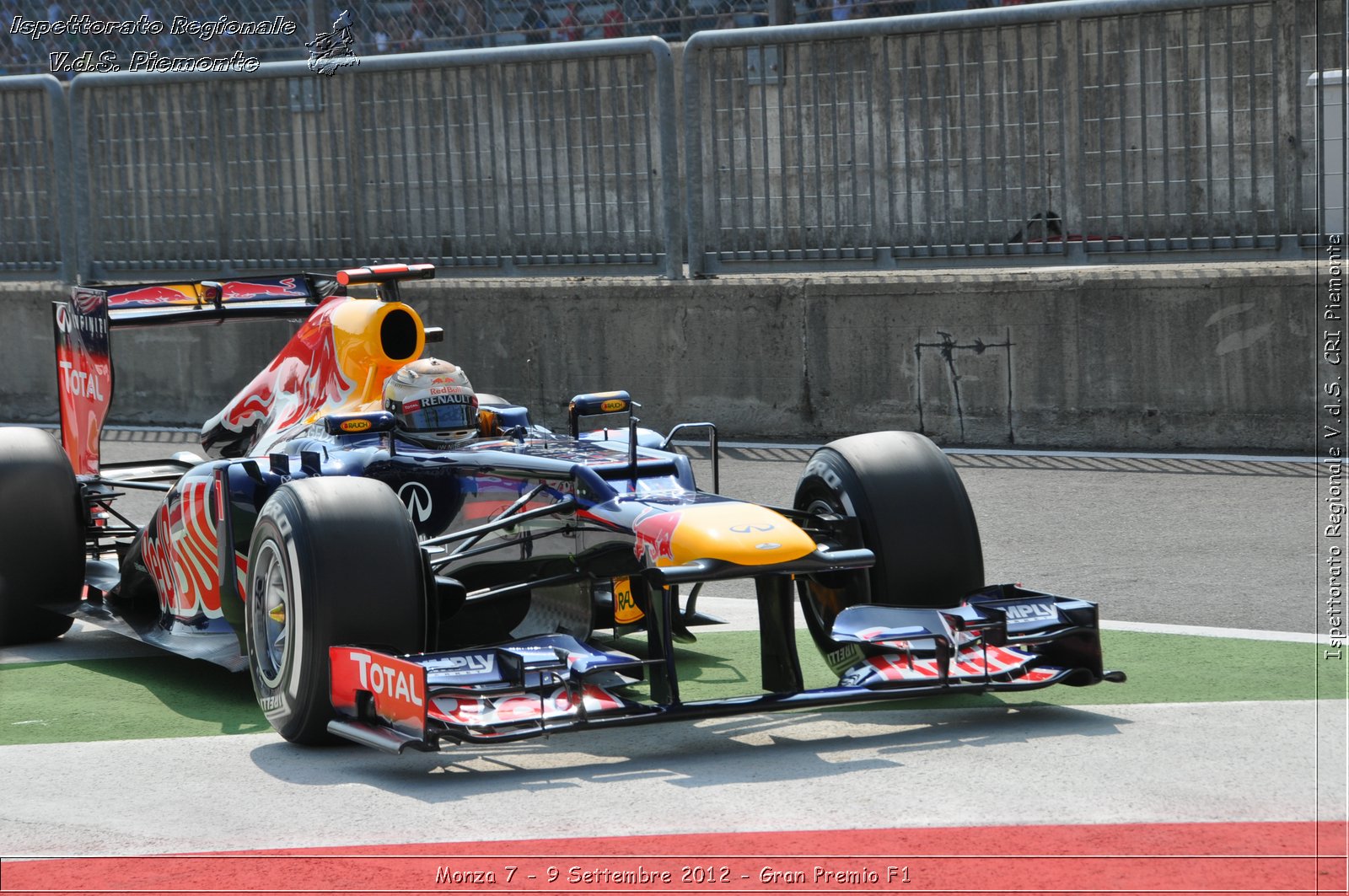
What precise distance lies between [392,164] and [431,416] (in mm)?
6566

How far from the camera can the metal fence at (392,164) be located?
12086mm

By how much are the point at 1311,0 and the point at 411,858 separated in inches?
315

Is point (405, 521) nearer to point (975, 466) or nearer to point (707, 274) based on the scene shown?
point (975, 466)

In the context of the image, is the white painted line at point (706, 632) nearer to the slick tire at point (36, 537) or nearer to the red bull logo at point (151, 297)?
the slick tire at point (36, 537)

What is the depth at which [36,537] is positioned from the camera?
7125 mm

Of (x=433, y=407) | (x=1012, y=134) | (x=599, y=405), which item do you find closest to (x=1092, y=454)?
(x=1012, y=134)

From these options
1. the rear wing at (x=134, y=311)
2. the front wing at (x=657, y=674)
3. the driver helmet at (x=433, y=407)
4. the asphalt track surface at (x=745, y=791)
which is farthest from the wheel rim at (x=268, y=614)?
the rear wing at (x=134, y=311)

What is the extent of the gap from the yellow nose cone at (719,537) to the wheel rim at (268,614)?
3.72 ft

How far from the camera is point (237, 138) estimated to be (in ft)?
43.9

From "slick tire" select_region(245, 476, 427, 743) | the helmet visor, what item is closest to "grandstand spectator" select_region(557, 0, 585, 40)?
the helmet visor

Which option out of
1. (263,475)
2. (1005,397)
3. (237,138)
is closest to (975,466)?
(1005,397)

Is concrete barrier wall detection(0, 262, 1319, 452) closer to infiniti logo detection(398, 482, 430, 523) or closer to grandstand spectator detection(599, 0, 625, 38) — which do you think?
grandstand spectator detection(599, 0, 625, 38)

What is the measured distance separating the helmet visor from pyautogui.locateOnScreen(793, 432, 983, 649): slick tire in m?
1.42

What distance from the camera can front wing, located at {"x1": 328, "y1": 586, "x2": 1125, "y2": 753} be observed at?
5.02 meters
